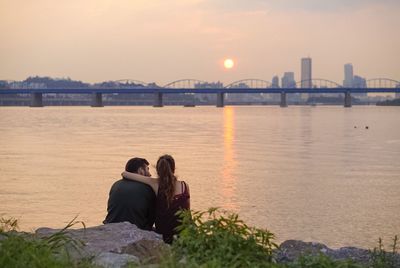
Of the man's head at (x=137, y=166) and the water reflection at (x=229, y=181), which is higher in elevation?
the man's head at (x=137, y=166)

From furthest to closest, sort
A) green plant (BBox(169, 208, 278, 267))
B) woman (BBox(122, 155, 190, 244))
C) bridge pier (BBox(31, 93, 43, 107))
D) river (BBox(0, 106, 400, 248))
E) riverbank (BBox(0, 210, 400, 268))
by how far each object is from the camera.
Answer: bridge pier (BBox(31, 93, 43, 107)) → river (BBox(0, 106, 400, 248)) → woman (BBox(122, 155, 190, 244)) → green plant (BBox(169, 208, 278, 267)) → riverbank (BBox(0, 210, 400, 268))

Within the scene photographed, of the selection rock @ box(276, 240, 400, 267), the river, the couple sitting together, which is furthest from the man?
the river

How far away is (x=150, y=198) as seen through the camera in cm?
841

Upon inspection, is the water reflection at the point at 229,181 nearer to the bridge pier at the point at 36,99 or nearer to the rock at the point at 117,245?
the rock at the point at 117,245

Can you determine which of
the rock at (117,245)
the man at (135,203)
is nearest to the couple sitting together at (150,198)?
the man at (135,203)

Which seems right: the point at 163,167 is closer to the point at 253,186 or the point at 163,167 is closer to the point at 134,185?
the point at 134,185

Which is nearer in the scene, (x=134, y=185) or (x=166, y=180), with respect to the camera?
(x=166, y=180)

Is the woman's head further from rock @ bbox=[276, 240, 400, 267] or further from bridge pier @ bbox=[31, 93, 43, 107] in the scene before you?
bridge pier @ bbox=[31, 93, 43, 107]

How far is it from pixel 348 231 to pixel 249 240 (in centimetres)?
721

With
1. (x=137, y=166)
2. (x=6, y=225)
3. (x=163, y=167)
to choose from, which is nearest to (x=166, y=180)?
(x=163, y=167)

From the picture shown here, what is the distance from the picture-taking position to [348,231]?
1259 cm

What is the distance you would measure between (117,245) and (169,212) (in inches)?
58.0

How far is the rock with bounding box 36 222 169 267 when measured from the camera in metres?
5.80

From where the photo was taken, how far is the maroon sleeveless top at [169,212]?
26.5 feet
